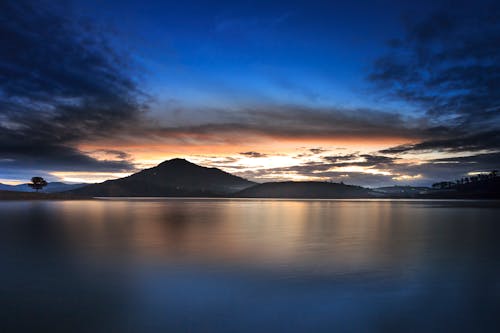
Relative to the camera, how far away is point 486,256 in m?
25.2

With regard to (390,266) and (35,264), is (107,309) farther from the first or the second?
(390,266)

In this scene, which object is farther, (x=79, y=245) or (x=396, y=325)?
Answer: (x=79, y=245)

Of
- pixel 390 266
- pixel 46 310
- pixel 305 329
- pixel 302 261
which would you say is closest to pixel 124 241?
pixel 302 261

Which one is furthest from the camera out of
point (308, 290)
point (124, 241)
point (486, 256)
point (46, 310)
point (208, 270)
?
point (124, 241)

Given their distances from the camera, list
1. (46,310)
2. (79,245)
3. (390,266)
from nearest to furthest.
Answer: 1. (46,310)
2. (390,266)
3. (79,245)

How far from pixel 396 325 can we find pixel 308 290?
475 cm

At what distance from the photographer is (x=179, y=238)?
115 feet

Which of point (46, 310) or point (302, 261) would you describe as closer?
point (46, 310)

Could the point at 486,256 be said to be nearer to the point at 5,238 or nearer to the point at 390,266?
the point at 390,266

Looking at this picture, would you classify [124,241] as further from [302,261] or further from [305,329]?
[305,329]

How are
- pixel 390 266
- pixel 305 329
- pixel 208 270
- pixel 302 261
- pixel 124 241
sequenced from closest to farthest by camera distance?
pixel 305 329, pixel 208 270, pixel 390 266, pixel 302 261, pixel 124 241

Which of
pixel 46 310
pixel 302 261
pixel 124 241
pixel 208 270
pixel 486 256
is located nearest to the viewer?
pixel 46 310

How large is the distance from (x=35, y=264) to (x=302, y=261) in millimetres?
16191

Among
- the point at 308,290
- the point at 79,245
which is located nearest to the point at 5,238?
the point at 79,245
